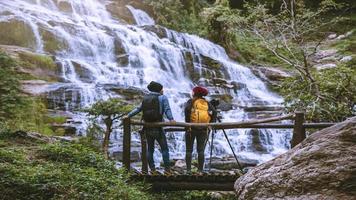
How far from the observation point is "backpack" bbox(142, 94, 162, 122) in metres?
7.66

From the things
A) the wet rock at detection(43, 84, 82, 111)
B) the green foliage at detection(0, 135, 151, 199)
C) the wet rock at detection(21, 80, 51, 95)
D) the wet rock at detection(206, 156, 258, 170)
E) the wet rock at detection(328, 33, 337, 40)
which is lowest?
the wet rock at detection(206, 156, 258, 170)

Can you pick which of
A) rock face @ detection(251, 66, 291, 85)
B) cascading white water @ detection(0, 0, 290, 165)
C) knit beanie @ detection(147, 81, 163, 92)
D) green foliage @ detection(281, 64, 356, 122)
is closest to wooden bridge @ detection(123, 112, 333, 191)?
knit beanie @ detection(147, 81, 163, 92)

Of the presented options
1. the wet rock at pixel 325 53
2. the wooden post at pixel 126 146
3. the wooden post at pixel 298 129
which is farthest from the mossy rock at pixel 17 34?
the wet rock at pixel 325 53

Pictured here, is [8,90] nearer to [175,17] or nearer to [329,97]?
[329,97]

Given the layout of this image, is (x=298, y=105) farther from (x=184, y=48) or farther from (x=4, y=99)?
(x=184, y=48)

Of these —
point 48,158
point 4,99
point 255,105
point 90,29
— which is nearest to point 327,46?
point 255,105

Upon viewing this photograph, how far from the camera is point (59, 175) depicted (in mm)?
5867

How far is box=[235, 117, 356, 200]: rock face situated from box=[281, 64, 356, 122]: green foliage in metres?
5.28

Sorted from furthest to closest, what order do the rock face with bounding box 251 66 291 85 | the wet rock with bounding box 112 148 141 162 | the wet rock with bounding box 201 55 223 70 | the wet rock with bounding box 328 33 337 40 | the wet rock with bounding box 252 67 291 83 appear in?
1. the wet rock with bounding box 328 33 337 40
2. the wet rock with bounding box 252 67 291 83
3. the rock face with bounding box 251 66 291 85
4. the wet rock with bounding box 201 55 223 70
5. the wet rock with bounding box 112 148 141 162

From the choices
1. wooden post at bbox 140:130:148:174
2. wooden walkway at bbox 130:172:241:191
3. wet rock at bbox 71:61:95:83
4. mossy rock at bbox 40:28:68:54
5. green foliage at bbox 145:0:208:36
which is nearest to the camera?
wooden walkway at bbox 130:172:241:191

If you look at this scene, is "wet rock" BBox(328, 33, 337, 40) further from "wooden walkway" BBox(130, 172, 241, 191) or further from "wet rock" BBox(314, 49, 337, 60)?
"wooden walkway" BBox(130, 172, 241, 191)

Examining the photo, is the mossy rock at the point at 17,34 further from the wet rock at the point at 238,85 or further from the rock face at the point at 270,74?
the rock face at the point at 270,74

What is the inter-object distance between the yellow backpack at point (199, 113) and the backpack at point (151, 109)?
0.58 meters

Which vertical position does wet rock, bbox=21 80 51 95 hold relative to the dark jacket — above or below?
above
